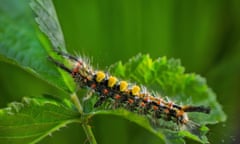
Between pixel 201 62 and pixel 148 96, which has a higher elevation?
pixel 201 62

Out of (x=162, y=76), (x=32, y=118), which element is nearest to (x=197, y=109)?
(x=162, y=76)

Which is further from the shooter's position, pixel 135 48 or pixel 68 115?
pixel 135 48

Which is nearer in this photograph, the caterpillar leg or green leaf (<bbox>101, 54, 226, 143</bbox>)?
the caterpillar leg

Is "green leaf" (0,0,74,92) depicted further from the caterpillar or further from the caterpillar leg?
the caterpillar leg

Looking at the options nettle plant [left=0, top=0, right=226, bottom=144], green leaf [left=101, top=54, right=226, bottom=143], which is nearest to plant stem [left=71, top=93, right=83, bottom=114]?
nettle plant [left=0, top=0, right=226, bottom=144]

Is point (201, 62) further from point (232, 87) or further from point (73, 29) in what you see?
point (73, 29)

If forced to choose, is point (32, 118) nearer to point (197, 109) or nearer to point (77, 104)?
point (77, 104)

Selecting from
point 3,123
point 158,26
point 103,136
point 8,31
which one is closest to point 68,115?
point 3,123

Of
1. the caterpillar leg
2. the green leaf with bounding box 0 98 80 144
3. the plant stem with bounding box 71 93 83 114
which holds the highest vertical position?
the caterpillar leg
